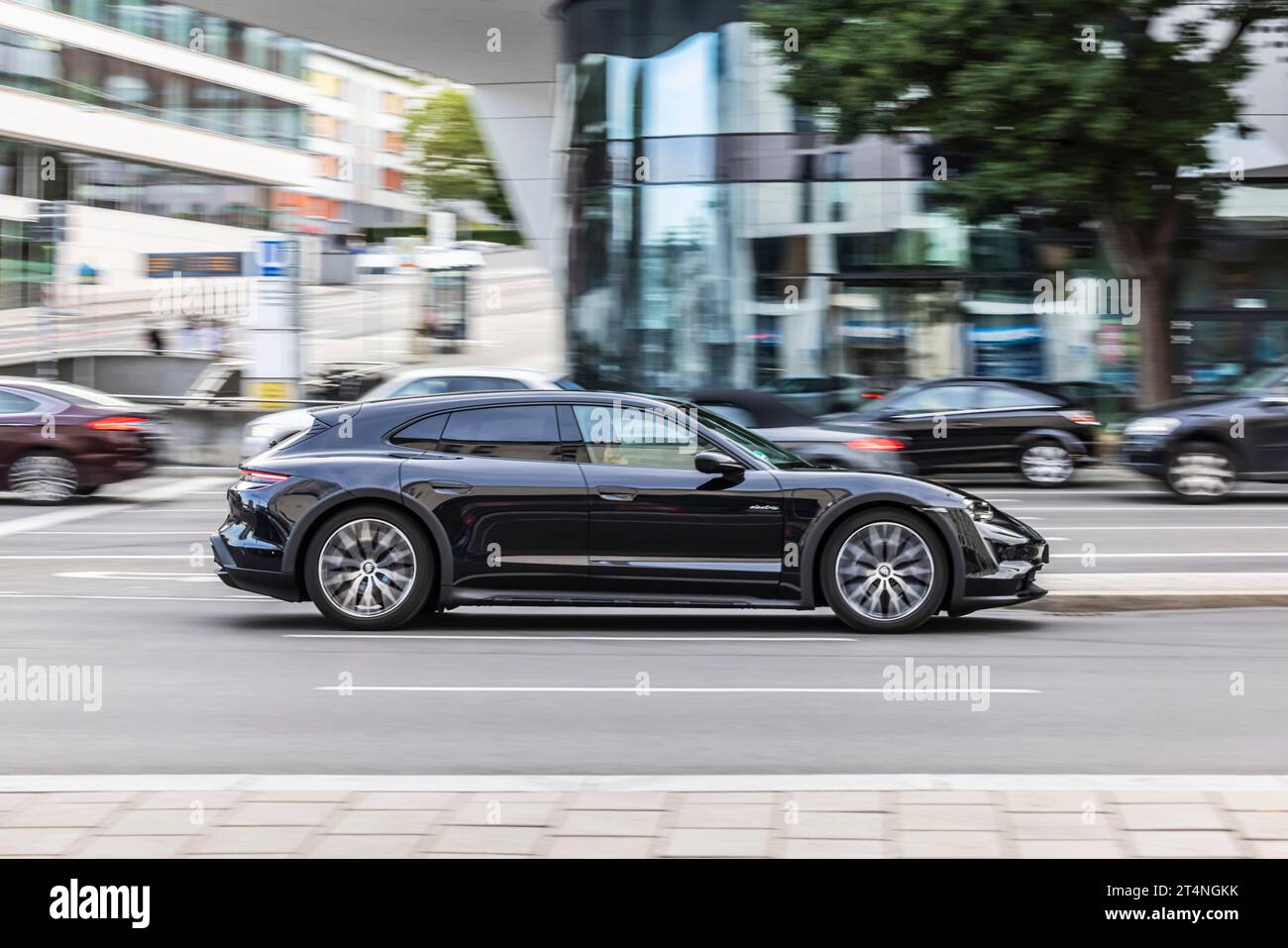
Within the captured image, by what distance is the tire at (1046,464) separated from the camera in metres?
20.8

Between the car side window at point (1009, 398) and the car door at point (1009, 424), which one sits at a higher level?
the car side window at point (1009, 398)

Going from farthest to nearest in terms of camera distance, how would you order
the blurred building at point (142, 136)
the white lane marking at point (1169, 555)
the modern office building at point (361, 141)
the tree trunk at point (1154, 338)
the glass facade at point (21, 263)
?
the modern office building at point (361, 141)
the blurred building at point (142, 136)
the glass facade at point (21, 263)
the tree trunk at point (1154, 338)
the white lane marking at point (1169, 555)

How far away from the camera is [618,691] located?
737 centimetres

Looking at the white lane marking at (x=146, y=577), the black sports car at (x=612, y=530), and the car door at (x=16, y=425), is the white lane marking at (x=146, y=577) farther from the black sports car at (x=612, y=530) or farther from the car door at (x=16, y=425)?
the car door at (x=16, y=425)

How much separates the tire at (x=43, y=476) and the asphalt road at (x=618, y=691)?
6.79 metres

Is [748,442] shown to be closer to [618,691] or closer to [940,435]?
[618,691]

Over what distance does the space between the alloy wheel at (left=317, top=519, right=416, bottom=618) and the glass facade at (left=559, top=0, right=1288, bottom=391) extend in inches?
714

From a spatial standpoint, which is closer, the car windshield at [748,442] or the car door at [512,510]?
the car door at [512,510]

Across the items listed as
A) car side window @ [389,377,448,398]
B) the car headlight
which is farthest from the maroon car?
the car headlight

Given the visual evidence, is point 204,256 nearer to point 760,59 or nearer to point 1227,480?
point 760,59

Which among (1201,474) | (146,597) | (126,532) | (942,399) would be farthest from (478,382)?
(1201,474)

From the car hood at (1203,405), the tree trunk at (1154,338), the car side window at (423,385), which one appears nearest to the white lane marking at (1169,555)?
the car hood at (1203,405)

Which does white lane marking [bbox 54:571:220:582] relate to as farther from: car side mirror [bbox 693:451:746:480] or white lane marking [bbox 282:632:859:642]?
car side mirror [bbox 693:451:746:480]

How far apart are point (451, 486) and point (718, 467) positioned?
1525 millimetres
